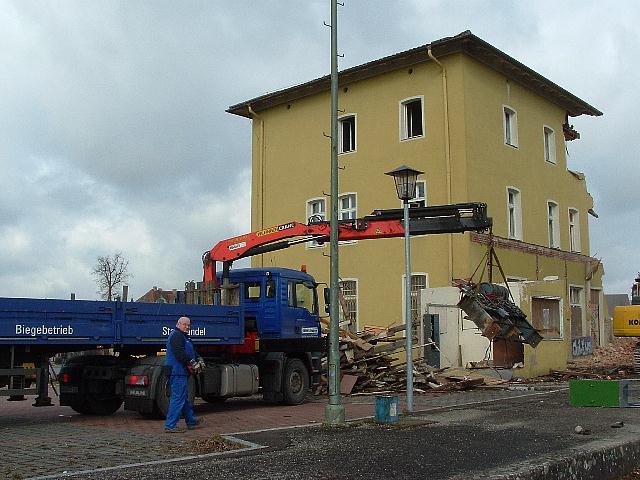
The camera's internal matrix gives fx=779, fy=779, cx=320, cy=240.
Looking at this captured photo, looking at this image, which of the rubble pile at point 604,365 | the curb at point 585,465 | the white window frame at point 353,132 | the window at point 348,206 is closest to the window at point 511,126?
the white window frame at point 353,132

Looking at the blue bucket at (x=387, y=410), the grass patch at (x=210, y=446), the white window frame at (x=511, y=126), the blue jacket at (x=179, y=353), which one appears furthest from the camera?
the white window frame at (x=511, y=126)

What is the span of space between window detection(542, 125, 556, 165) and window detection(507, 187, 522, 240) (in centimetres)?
375

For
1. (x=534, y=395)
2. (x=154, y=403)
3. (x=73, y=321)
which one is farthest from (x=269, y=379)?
(x=534, y=395)

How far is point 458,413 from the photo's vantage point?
14.2m

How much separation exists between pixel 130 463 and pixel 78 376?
6.44 metres

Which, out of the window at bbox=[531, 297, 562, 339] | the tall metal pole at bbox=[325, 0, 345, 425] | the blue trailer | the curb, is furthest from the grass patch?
the window at bbox=[531, 297, 562, 339]

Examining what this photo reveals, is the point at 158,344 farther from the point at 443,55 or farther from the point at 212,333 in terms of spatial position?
the point at 443,55

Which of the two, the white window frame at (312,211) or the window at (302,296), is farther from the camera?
the white window frame at (312,211)

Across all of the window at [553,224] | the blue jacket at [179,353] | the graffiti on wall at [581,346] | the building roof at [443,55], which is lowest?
the graffiti on wall at [581,346]

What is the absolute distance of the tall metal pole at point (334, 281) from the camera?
40.7ft

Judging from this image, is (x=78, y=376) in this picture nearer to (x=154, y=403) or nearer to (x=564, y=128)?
(x=154, y=403)

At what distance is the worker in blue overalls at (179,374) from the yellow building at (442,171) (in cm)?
1214

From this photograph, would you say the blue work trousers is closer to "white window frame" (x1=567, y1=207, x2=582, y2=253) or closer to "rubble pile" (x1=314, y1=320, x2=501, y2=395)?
"rubble pile" (x1=314, y1=320, x2=501, y2=395)

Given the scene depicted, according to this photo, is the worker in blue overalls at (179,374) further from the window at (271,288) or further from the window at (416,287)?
the window at (416,287)
